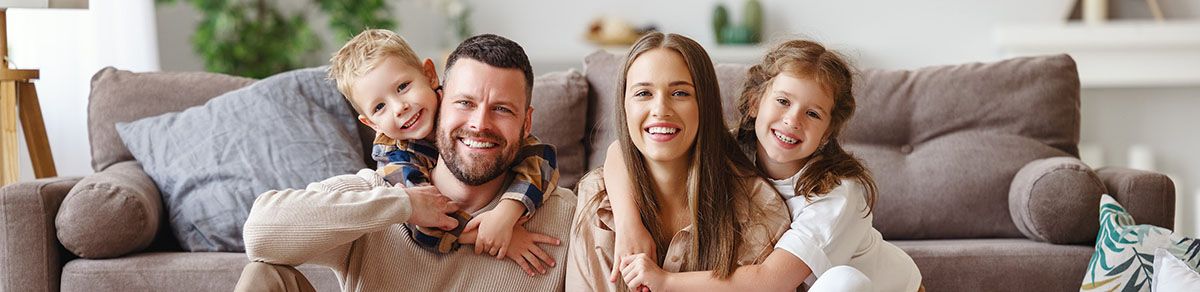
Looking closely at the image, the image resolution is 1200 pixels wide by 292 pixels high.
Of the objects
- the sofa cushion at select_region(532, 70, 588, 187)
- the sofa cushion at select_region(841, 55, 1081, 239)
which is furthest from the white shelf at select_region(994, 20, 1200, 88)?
the sofa cushion at select_region(532, 70, 588, 187)

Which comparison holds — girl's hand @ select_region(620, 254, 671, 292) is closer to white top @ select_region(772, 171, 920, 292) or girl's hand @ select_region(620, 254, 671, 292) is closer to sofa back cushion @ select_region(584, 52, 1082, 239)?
white top @ select_region(772, 171, 920, 292)

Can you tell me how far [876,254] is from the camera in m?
1.71

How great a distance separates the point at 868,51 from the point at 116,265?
317 cm

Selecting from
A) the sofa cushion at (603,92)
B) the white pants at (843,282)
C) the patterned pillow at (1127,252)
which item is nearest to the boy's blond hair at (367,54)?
the white pants at (843,282)

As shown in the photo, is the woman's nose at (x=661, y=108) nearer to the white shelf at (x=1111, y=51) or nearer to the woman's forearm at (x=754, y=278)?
the woman's forearm at (x=754, y=278)

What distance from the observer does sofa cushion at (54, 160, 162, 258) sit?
7.45 ft

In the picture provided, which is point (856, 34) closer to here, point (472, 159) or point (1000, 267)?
point (1000, 267)

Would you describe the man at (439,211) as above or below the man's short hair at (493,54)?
below

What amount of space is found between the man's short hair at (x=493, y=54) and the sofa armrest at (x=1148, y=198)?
1417mm

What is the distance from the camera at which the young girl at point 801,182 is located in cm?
151

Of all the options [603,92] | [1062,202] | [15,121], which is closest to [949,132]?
[1062,202]

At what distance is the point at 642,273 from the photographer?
149 centimetres

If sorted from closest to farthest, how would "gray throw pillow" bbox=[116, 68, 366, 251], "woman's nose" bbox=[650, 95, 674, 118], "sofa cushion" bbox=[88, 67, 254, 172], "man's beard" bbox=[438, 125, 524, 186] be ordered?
"woman's nose" bbox=[650, 95, 674, 118], "man's beard" bbox=[438, 125, 524, 186], "gray throw pillow" bbox=[116, 68, 366, 251], "sofa cushion" bbox=[88, 67, 254, 172]

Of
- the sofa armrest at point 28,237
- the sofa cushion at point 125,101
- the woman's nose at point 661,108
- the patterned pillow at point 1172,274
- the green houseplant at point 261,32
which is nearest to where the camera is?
the woman's nose at point 661,108
